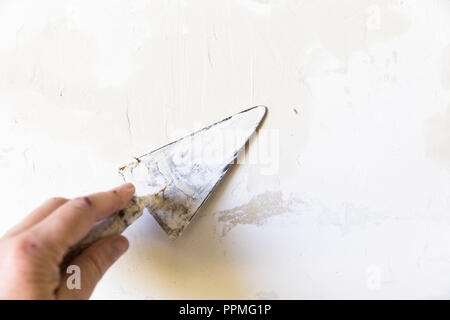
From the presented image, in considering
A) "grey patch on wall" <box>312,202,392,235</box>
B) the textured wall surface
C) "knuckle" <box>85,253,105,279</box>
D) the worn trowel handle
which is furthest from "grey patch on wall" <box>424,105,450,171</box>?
"knuckle" <box>85,253,105,279</box>

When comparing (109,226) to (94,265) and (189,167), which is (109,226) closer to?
(94,265)

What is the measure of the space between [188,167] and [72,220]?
13.8 inches

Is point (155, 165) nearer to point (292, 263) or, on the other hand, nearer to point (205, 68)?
point (205, 68)

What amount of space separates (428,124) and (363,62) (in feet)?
0.84

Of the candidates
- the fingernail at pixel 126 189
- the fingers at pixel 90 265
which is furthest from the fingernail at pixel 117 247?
the fingernail at pixel 126 189

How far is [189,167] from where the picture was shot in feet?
2.97

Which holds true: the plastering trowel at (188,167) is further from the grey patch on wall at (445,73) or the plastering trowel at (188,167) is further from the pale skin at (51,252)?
the grey patch on wall at (445,73)

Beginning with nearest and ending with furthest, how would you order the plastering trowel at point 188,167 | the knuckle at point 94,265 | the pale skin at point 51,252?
the pale skin at point 51,252 < the knuckle at point 94,265 < the plastering trowel at point 188,167

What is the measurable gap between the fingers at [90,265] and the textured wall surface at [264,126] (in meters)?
0.17

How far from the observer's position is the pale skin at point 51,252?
59 cm

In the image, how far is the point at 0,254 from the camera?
2.06 feet

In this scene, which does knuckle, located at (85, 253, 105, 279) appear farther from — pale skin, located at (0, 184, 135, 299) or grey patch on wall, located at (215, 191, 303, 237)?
grey patch on wall, located at (215, 191, 303, 237)

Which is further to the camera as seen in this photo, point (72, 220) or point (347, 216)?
point (347, 216)

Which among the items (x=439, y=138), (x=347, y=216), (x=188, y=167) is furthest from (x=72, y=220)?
(x=439, y=138)
